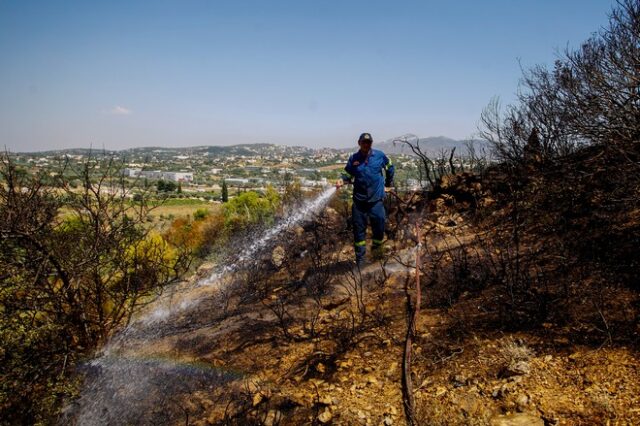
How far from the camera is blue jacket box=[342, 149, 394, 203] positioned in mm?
5191

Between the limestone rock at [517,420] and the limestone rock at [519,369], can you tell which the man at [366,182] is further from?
the limestone rock at [517,420]

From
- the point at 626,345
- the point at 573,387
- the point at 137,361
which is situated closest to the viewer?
the point at 573,387

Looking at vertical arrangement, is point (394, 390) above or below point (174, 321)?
above

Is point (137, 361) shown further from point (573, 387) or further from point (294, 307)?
point (573, 387)

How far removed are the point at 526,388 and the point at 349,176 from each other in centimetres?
336

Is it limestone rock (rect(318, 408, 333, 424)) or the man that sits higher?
the man

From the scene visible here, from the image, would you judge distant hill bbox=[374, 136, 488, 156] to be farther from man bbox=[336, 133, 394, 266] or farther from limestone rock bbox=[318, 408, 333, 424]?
limestone rock bbox=[318, 408, 333, 424]

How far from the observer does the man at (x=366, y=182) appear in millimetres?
5188

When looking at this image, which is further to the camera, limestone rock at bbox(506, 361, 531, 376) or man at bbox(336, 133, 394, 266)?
man at bbox(336, 133, 394, 266)

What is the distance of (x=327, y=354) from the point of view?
352 cm

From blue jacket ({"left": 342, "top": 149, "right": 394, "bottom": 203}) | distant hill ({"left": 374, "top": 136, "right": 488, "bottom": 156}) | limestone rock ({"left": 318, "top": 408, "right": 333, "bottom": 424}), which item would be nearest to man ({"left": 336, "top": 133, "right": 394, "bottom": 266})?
blue jacket ({"left": 342, "top": 149, "right": 394, "bottom": 203})

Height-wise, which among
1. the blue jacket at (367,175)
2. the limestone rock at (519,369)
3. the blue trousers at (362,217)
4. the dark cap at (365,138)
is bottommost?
the limestone rock at (519,369)

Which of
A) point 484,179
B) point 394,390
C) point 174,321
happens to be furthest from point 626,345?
point 484,179

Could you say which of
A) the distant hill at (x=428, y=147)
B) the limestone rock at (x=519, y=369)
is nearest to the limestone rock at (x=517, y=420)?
the limestone rock at (x=519, y=369)
